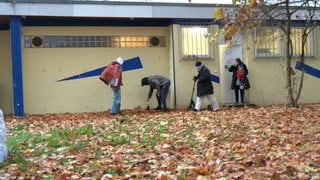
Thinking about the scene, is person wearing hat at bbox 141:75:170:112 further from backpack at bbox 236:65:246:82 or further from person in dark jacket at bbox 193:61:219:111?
backpack at bbox 236:65:246:82

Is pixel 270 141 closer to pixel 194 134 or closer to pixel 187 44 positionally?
pixel 194 134

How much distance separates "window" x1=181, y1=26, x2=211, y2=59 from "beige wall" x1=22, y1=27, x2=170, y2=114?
1014 mm

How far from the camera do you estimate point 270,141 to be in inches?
317

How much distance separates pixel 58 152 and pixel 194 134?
2.77 metres

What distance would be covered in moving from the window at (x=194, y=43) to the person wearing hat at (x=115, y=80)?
2918 mm

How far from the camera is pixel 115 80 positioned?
15.4 metres

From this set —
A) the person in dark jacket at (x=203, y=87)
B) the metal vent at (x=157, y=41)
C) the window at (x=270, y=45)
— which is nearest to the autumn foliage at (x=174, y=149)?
the person in dark jacket at (x=203, y=87)

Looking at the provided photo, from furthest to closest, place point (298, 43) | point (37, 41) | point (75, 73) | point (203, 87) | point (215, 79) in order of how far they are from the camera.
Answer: point (298, 43)
point (215, 79)
point (75, 73)
point (37, 41)
point (203, 87)

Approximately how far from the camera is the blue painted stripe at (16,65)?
1573 centimetres

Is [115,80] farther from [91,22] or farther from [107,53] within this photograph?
[91,22]

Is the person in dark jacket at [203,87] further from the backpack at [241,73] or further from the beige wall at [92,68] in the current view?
the backpack at [241,73]

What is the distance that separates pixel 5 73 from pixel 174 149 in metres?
11.0

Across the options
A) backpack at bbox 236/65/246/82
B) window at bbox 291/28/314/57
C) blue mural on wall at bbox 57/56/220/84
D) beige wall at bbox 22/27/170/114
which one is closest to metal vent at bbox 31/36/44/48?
beige wall at bbox 22/27/170/114

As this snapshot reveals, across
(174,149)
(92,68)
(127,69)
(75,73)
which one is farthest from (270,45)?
(174,149)
